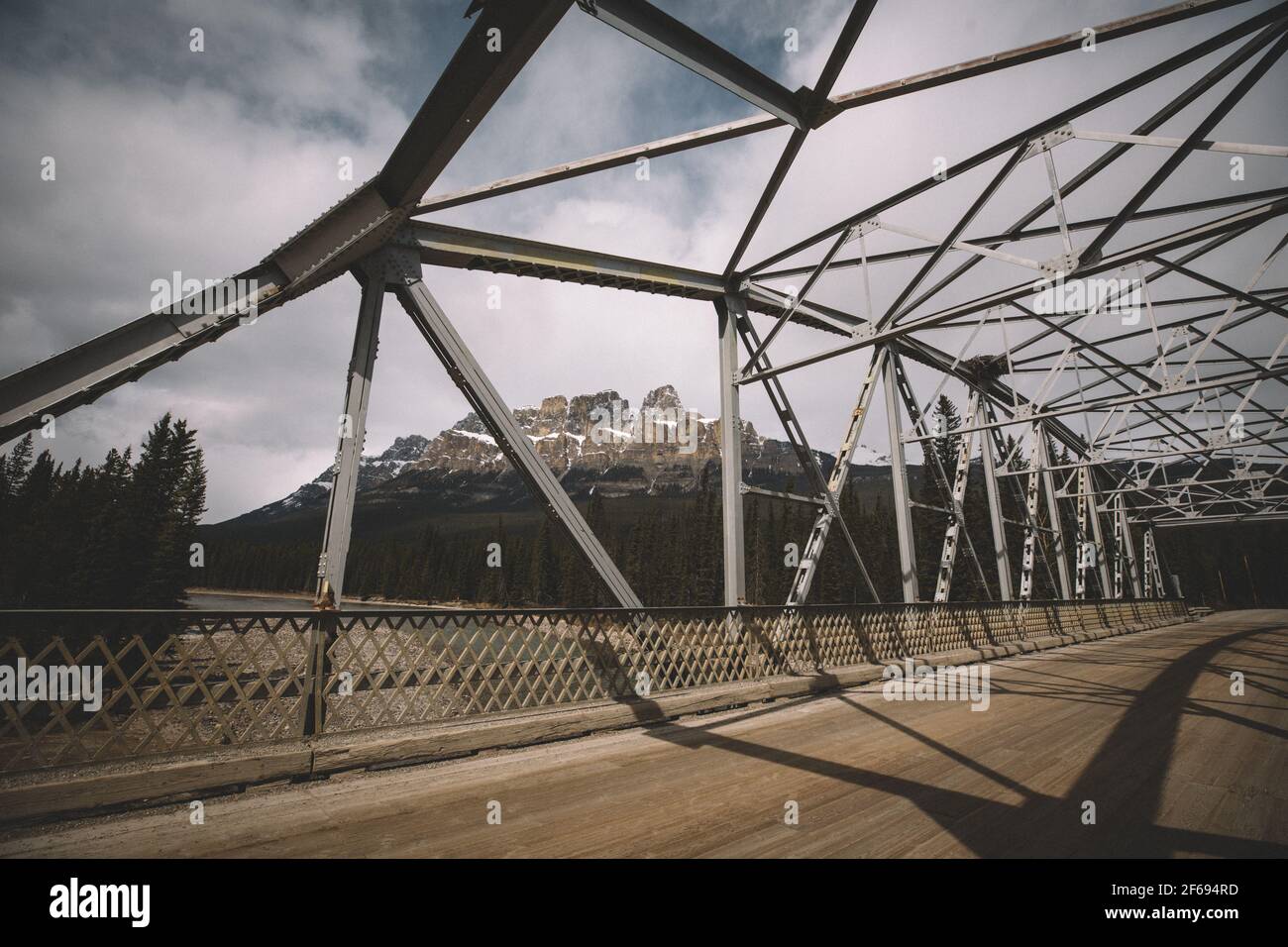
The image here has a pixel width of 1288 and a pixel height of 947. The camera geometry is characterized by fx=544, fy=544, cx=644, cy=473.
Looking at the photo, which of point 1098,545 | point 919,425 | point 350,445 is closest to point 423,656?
point 350,445

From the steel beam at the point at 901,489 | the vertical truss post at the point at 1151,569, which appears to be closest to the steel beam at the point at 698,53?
the steel beam at the point at 901,489

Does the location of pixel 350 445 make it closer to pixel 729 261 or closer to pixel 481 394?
pixel 481 394

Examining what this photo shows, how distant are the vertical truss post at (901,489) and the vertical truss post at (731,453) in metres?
4.27

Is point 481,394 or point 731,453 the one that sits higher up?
point 481,394

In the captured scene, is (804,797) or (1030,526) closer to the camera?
(804,797)

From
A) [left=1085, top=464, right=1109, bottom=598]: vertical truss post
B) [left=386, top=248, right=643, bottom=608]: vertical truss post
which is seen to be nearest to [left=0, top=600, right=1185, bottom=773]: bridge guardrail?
[left=386, top=248, right=643, bottom=608]: vertical truss post

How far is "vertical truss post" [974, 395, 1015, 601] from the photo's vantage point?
57.2 ft

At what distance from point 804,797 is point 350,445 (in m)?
6.10

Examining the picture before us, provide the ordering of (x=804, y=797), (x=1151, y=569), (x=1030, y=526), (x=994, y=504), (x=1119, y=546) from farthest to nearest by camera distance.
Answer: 1. (x=1151, y=569)
2. (x=1119, y=546)
3. (x=1030, y=526)
4. (x=994, y=504)
5. (x=804, y=797)

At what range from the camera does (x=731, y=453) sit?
10562 millimetres

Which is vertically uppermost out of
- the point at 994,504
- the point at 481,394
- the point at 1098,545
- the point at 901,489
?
the point at 481,394

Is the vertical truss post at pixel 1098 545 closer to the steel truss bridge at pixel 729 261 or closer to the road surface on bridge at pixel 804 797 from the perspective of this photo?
the steel truss bridge at pixel 729 261
